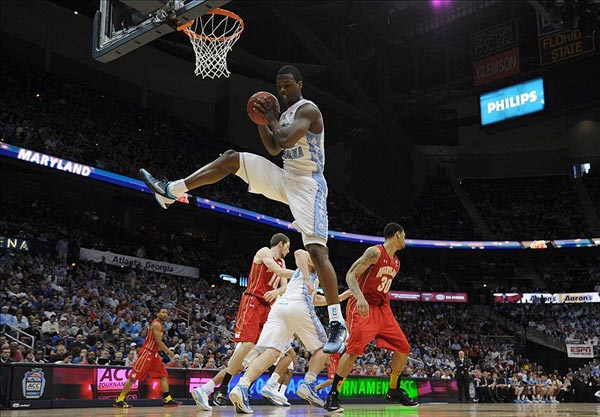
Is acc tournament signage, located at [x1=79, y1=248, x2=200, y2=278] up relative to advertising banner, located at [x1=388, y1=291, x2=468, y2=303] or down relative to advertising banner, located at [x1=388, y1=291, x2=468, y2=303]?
up

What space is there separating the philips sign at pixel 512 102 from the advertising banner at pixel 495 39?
2.03 metres

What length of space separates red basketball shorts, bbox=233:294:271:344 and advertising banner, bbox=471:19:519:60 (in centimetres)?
1475

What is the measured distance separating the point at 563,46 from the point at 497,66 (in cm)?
347

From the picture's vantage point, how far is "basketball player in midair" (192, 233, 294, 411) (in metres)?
6.72

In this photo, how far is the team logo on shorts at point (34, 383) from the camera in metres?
9.88

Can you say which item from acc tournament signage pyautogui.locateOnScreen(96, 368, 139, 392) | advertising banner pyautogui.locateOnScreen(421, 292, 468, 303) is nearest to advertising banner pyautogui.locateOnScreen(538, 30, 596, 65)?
acc tournament signage pyautogui.locateOnScreen(96, 368, 139, 392)

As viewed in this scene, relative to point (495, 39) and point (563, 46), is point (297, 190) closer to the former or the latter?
point (563, 46)

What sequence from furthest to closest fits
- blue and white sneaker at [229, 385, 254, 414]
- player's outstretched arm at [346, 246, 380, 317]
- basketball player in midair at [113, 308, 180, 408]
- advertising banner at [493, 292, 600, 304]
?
advertising banner at [493, 292, 600, 304] → basketball player in midair at [113, 308, 180, 408] → player's outstretched arm at [346, 246, 380, 317] → blue and white sneaker at [229, 385, 254, 414]

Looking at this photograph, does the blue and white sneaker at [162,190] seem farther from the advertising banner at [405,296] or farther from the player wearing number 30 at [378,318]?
the advertising banner at [405,296]

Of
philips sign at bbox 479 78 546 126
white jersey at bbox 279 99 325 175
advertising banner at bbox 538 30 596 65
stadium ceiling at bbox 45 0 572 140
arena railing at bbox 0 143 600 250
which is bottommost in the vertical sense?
white jersey at bbox 279 99 325 175

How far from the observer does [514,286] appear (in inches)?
1357

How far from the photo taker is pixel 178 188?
15.5 ft

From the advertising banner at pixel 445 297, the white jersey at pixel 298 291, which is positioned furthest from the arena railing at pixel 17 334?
the advertising banner at pixel 445 297

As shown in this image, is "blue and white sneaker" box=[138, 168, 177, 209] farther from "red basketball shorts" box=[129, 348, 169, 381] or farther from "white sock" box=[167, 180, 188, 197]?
"red basketball shorts" box=[129, 348, 169, 381]
